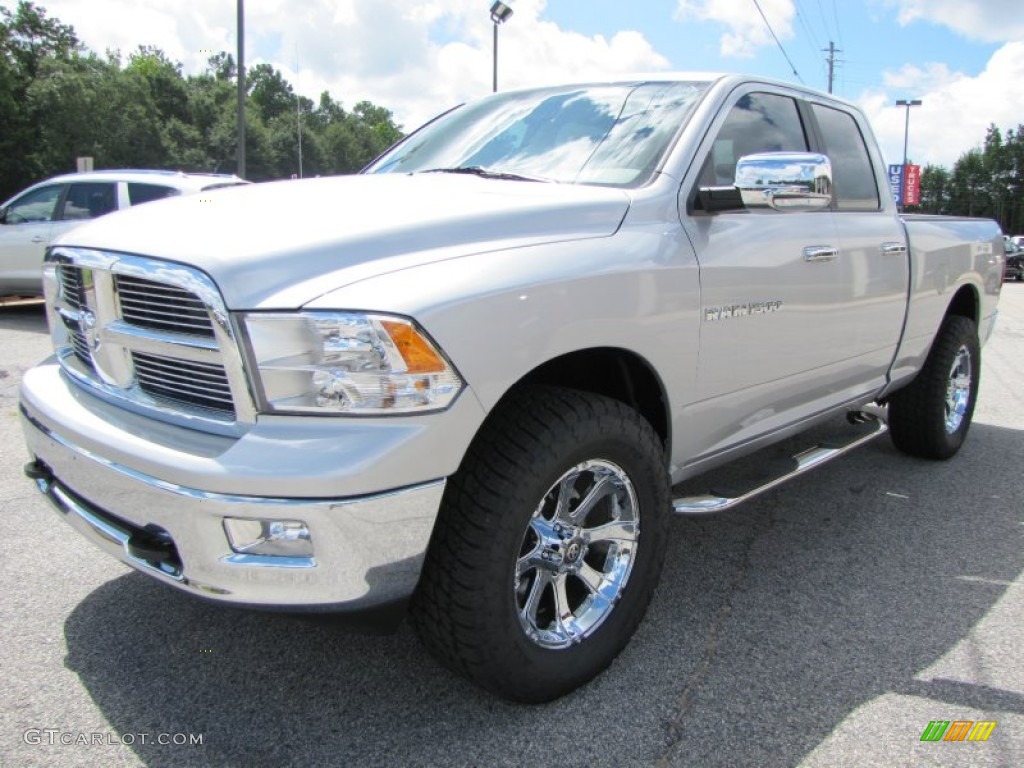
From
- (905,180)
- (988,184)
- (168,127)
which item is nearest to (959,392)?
(905,180)

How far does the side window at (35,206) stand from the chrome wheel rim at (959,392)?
9.71 m

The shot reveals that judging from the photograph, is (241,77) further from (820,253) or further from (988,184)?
(988,184)

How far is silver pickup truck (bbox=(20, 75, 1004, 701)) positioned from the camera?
1.93 m

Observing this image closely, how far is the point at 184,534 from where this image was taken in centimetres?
197

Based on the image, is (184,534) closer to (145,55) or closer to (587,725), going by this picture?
(587,725)

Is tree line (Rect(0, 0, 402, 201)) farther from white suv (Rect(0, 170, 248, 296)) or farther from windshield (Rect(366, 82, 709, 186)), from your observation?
windshield (Rect(366, 82, 709, 186))

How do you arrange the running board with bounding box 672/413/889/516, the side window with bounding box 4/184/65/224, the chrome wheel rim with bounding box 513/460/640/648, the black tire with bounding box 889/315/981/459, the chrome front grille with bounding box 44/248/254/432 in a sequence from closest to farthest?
the chrome front grille with bounding box 44/248/254/432 < the chrome wheel rim with bounding box 513/460/640/648 < the running board with bounding box 672/413/889/516 < the black tire with bounding box 889/315/981/459 < the side window with bounding box 4/184/65/224

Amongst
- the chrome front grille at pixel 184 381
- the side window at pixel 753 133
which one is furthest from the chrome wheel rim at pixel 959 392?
the chrome front grille at pixel 184 381

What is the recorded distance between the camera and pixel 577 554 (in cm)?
248

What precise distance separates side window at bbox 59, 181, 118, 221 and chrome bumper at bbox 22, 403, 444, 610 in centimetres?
828

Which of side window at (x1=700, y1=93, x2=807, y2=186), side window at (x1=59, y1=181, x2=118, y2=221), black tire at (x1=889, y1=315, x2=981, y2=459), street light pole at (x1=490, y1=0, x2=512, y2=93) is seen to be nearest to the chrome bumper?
side window at (x1=700, y1=93, x2=807, y2=186)

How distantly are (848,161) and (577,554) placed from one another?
2688 millimetres

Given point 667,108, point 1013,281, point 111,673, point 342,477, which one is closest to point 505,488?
point 342,477

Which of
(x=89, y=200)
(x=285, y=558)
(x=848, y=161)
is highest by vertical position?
(x=89, y=200)
